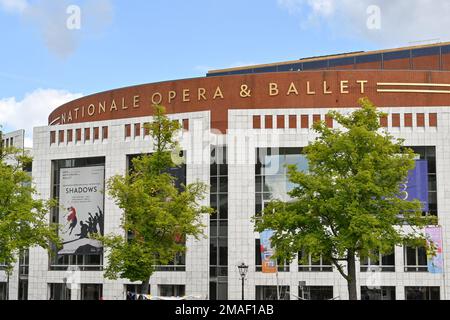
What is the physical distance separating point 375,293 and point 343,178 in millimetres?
26947

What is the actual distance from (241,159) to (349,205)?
1094 inches

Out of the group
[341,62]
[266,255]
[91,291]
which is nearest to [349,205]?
[266,255]

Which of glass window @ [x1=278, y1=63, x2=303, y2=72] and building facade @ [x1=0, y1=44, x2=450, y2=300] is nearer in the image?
building facade @ [x1=0, y1=44, x2=450, y2=300]

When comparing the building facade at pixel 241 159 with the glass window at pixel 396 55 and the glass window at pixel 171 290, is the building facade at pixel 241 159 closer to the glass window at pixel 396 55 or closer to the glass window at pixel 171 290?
the glass window at pixel 171 290

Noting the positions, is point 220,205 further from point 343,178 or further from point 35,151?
point 343,178

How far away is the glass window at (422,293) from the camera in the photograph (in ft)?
204

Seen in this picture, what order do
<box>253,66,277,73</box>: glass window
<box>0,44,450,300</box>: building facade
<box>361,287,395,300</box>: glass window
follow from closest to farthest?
1. <box>361,287,395,300</box>: glass window
2. <box>0,44,450,300</box>: building facade
3. <box>253,66,277,73</box>: glass window

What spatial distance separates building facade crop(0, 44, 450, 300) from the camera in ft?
208

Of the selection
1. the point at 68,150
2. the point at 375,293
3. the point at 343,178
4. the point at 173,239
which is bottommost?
the point at 375,293

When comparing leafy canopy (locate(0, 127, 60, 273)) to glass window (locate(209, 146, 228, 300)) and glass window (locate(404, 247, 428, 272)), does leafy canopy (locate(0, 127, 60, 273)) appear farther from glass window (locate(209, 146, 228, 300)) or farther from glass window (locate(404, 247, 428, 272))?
glass window (locate(404, 247, 428, 272))

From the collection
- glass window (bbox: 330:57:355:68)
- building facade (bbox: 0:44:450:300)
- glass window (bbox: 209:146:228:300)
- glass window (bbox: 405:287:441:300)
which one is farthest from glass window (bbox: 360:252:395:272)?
glass window (bbox: 330:57:355:68)

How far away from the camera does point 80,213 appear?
2785 inches

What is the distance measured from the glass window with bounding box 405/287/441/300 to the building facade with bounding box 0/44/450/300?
0.09 m
